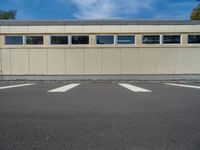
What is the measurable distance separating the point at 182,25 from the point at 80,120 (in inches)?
528

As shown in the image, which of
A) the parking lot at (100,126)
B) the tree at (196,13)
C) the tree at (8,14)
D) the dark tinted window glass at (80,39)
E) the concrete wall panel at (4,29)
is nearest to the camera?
the parking lot at (100,126)

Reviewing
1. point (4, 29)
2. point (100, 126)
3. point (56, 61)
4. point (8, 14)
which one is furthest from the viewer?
point (8, 14)

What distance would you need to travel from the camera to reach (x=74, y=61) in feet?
49.2

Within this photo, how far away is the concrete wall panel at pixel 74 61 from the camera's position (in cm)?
1495

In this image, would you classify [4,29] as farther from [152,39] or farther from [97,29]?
[152,39]

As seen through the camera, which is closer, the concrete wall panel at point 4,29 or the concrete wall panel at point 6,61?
the concrete wall panel at point 4,29

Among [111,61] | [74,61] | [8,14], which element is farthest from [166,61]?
[8,14]

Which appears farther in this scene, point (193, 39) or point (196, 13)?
point (196, 13)

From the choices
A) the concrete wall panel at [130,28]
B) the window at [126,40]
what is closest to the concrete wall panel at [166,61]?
the window at [126,40]

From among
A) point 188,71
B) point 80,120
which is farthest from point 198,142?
point 188,71

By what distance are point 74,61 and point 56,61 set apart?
1.26 meters

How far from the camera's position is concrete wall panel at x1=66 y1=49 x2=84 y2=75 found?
14953 mm

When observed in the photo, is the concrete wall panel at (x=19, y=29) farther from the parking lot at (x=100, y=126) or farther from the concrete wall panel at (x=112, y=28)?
the parking lot at (x=100, y=126)

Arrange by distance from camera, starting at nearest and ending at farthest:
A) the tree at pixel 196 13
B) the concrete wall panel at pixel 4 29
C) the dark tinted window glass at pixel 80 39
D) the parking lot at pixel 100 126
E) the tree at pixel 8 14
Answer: the parking lot at pixel 100 126, the concrete wall panel at pixel 4 29, the dark tinted window glass at pixel 80 39, the tree at pixel 196 13, the tree at pixel 8 14
